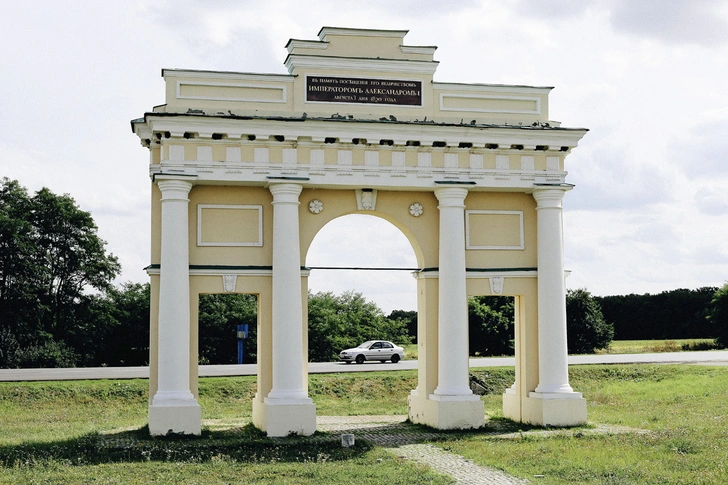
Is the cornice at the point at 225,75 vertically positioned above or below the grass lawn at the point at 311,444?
above

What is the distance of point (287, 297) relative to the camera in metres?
21.0

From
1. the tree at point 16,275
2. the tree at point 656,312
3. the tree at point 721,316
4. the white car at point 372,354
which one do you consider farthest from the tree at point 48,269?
the tree at point 656,312

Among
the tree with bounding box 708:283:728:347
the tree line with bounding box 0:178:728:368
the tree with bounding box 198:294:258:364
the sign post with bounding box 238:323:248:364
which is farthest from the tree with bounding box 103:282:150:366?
the tree with bounding box 708:283:728:347

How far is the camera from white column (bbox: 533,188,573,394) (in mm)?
22234

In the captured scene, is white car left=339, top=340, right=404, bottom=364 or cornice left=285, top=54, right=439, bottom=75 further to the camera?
white car left=339, top=340, right=404, bottom=364

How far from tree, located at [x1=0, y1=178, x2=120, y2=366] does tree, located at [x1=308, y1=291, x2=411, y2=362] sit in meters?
11.4

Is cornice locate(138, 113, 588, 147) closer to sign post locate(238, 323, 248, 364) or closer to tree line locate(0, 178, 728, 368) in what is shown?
sign post locate(238, 323, 248, 364)

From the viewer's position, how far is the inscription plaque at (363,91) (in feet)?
71.3

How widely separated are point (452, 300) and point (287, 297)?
13.0ft

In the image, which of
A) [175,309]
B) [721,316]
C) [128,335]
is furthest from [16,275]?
[721,316]

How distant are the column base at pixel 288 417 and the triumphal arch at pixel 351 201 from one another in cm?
3

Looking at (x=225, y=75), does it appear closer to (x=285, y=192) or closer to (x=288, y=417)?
(x=285, y=192)

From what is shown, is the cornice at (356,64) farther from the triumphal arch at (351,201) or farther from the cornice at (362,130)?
the cornice at (362,130)

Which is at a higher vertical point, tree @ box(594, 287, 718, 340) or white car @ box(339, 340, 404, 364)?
tree @ box(594, 287, 718, 340)
